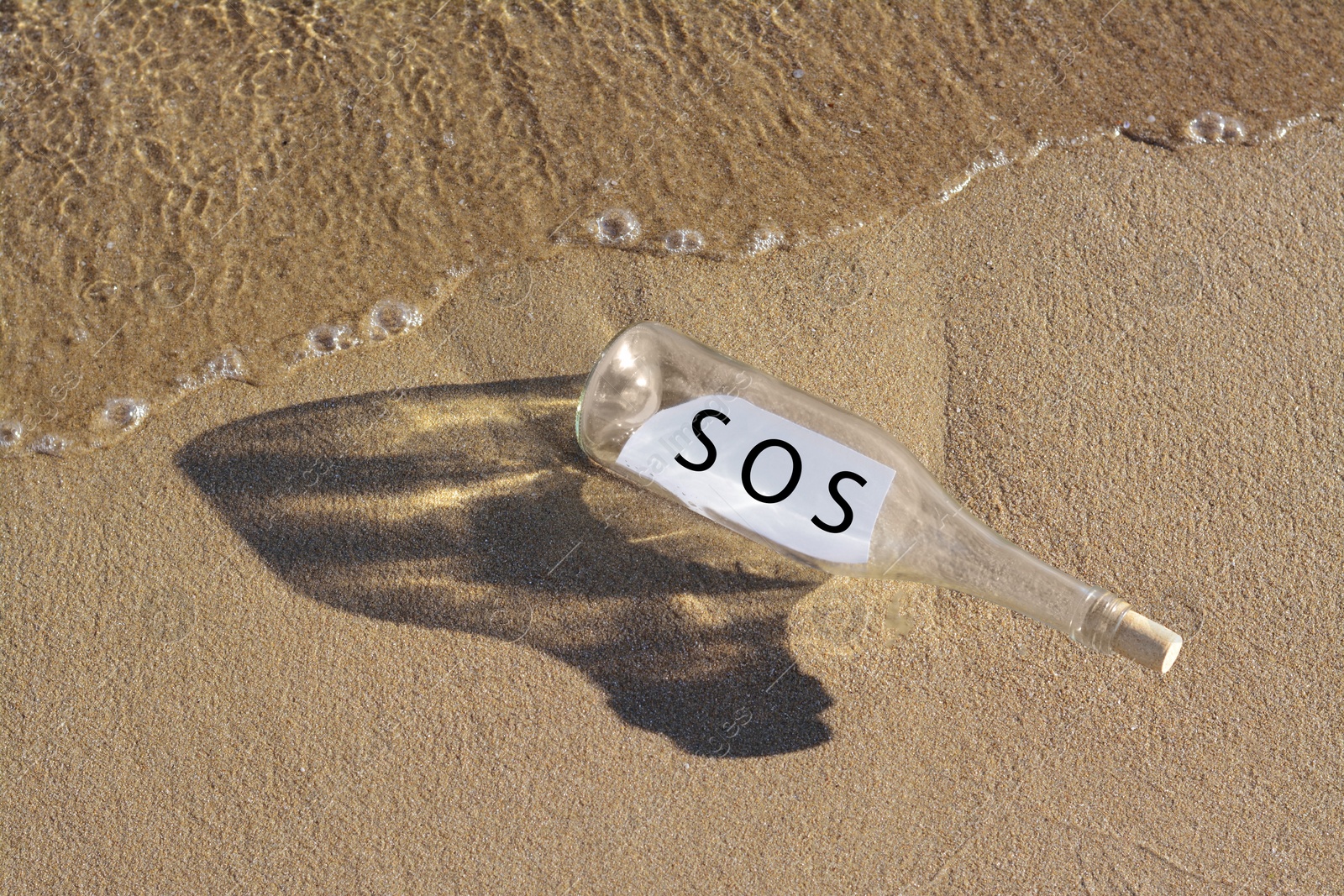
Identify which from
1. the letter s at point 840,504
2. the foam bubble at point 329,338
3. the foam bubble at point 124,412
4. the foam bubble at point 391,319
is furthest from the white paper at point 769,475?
the foam bubble at point 124,412

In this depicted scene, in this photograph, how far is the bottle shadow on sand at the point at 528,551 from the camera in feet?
6.57

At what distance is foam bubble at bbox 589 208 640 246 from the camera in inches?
88.5

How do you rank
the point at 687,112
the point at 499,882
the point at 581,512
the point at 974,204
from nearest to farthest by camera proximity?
the point at 499,882 → the point at 581,512 → the point at 974,204 → the point at 687,112

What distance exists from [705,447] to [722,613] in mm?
399

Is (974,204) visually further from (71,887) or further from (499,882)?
(71,887)

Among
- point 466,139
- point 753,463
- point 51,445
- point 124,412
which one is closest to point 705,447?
point 753,463

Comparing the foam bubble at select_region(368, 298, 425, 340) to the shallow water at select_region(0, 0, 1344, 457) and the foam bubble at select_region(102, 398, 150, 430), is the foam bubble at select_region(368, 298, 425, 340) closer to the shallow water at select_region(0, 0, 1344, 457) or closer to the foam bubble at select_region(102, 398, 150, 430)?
the shallow water at select_region(0, 0, 1344, 457)

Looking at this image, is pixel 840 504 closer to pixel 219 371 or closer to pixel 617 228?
pixel 617 228

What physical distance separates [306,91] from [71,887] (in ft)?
6.18

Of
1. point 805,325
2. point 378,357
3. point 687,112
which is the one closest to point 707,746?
point 805,325

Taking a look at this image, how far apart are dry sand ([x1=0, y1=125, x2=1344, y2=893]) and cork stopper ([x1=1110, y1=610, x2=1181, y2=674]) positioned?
0.27 meters

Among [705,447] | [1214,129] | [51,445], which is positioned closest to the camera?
[705,447]

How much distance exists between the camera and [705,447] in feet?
6.06

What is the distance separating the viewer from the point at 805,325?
84.5 inches
